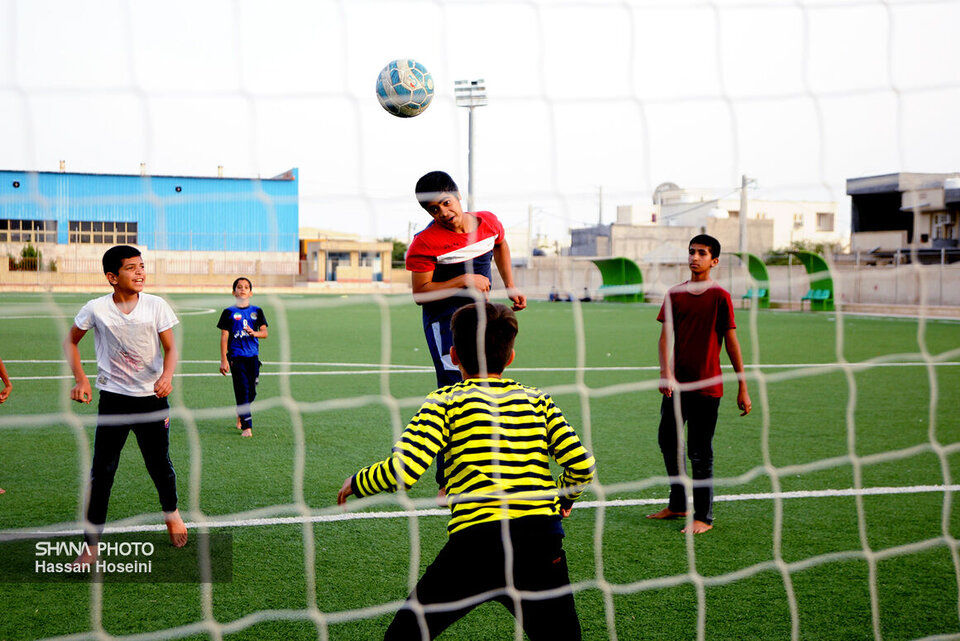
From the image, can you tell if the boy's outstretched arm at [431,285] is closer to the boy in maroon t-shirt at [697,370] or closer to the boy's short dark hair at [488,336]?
the boy in maroon t-shirt at [697,370]

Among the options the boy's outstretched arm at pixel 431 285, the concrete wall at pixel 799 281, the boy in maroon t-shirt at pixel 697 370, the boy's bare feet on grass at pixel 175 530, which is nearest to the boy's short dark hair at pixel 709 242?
the boy in maroon t-shirt at pixel 697 370

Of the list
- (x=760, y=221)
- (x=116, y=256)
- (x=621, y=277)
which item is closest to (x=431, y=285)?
(x=116, y=256)

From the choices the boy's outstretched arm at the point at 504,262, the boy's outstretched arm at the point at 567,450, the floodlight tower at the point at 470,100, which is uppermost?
the floodlight tower at the point at 470,100

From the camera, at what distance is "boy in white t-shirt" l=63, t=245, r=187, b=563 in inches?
155

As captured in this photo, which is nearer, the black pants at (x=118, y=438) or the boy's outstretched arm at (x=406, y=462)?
the boy's outstretched arm at (x=406, y=462)

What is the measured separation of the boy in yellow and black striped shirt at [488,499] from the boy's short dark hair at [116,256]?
196cm

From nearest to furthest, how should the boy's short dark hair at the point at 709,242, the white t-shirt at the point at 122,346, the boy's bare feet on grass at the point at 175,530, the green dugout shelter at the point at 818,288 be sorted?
1. the white t-shirt at the point at 122,346
2. the boy's bare feet on grass at the point at 175,530
3. the boy's short dark hair at the point at 709,242
4. the green dugout shelter at the point at 818,288

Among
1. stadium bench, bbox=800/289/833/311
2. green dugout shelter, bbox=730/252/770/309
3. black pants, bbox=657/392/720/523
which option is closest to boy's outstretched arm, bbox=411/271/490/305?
black pants, bbox=657/392/720/523

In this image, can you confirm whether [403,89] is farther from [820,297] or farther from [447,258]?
[820,297]

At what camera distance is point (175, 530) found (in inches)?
163

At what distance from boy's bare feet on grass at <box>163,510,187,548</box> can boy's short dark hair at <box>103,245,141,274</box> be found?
4.01ft

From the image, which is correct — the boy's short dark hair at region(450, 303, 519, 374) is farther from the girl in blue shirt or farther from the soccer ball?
the girl in blue shirt

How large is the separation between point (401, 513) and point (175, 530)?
119 cm

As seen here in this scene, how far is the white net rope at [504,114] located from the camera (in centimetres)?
310
